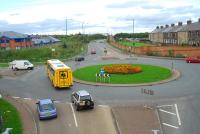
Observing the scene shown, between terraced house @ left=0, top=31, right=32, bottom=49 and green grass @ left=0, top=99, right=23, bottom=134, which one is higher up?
terraced house @ left=0, top=31, right=32, bottom=49

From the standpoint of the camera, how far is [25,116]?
90.9ft

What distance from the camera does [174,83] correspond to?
128 feet

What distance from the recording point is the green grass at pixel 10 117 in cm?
2452

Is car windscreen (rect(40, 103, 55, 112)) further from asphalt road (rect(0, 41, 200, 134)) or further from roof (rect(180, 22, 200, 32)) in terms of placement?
roof (rect(180, 22, 200, 32))

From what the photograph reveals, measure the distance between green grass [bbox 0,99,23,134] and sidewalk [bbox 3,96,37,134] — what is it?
35cm

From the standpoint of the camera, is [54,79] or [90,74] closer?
[54,79]

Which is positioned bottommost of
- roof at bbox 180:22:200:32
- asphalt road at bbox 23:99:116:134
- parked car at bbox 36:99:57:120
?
asphalt road at bbox 23:99:116:134

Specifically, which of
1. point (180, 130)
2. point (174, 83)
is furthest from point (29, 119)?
point (174, 83)

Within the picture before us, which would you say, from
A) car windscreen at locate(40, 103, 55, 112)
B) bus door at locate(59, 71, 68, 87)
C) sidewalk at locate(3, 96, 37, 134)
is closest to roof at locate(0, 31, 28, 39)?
bus door at locate(59, 71, 68, 87)

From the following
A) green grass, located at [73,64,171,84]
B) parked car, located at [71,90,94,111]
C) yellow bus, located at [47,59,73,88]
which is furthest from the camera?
green grass, located at [73,64,171,84]

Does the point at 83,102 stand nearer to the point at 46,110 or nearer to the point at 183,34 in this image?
the point at 46,110

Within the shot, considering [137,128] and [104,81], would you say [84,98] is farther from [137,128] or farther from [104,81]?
[104,81]

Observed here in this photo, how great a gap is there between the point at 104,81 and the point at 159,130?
17702 mm

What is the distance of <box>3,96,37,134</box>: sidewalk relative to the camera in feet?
80.0
